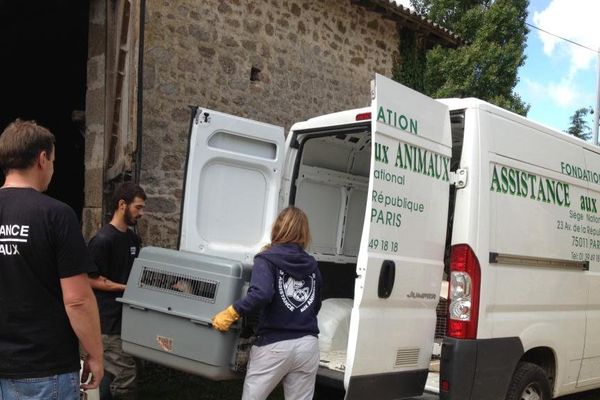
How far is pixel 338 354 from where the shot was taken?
4449 millimetres

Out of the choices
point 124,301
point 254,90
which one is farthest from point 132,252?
point 254,90

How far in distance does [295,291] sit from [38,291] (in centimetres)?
149

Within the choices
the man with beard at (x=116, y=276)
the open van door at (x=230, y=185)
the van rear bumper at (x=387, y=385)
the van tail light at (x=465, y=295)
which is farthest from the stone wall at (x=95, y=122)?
the van tail light at (x=465, y=295)

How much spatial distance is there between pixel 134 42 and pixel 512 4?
13259 mm

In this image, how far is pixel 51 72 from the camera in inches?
469

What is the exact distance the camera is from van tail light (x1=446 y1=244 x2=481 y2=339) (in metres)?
3.84

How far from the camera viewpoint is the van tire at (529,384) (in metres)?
4.23

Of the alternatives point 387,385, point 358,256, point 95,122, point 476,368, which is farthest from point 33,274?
point 95,122

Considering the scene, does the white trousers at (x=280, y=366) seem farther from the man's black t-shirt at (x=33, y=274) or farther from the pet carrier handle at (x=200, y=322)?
the man's black t-shirt at (x=33, y=274)

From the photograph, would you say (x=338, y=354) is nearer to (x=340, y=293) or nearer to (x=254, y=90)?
(x=340, y=293)

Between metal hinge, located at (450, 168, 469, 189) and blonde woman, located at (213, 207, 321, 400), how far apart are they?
1052 millimetres

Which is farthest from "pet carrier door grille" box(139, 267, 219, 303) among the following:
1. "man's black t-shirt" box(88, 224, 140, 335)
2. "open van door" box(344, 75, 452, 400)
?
"open van door" box(344, 75, 452, 400)

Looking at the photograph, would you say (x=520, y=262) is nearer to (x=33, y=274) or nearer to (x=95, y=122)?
(x=33, y=274)

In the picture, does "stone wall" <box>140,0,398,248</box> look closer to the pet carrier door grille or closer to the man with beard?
the man with beard
